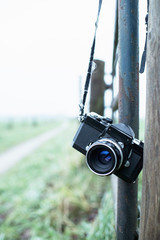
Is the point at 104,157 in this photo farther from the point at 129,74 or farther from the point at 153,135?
the point at 129,74

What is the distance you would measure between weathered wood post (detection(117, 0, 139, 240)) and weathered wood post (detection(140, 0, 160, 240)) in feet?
0.66

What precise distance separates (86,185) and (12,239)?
1274mm

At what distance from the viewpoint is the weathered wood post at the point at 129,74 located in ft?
2.88

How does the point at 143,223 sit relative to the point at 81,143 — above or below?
below

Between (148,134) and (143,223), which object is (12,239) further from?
(148,134)

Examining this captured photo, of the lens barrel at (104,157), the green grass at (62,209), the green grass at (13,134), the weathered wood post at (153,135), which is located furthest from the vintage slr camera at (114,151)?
the green grass at (13,134)

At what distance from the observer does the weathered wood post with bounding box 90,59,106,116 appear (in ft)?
5.87

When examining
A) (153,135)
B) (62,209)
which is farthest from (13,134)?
(153,135)

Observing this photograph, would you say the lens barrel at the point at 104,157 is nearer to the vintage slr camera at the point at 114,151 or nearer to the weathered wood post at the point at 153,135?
the vintage slr camera at the point at 114,151

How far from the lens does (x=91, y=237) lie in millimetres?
1730

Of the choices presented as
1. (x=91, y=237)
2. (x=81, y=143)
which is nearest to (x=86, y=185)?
(x=91, y=237)

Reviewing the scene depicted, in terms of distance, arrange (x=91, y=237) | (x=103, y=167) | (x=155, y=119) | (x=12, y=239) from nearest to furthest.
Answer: (x=155, y=119) → (x=103, y=167) → (x=91, y=237) → (x=12, y=239)

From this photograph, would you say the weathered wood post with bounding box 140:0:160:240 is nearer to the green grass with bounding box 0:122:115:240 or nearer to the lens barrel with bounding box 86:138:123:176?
the lens barrel with bounding box 86:138:123:176

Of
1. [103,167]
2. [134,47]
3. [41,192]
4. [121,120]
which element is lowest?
[41,192]
